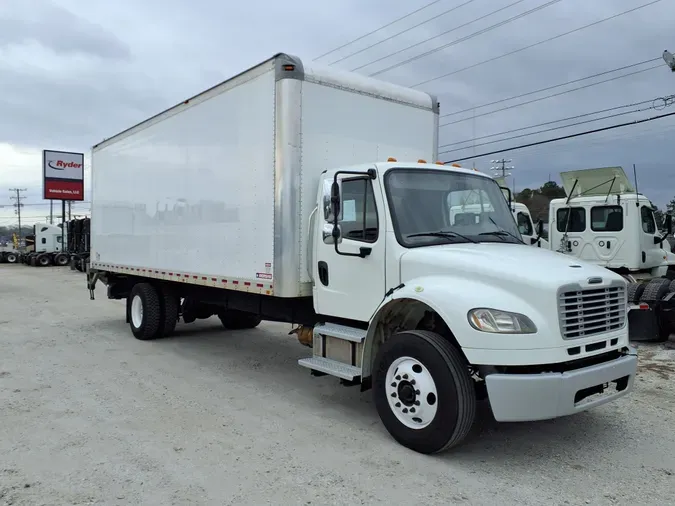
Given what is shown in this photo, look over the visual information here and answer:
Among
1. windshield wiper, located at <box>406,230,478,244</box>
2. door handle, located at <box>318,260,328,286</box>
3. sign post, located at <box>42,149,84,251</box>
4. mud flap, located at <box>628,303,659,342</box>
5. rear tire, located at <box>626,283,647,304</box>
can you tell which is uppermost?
sign post, located at <box>42,149,84,251</box>

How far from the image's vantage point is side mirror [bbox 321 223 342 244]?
525cm

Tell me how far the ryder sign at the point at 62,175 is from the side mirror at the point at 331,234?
144ft

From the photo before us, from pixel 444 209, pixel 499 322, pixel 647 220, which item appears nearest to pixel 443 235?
pixel 444 209

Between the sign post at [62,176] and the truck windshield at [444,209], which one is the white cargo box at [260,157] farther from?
the sign post at [62,176]

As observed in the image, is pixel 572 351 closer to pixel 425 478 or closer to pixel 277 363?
pixel 425 478

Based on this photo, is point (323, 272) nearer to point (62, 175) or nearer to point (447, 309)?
point (447, 309)

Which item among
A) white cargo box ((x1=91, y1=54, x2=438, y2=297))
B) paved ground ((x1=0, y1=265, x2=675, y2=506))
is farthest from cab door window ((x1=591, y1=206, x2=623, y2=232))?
white cargo box ((x1=91, y1=54, x2=438, y2=297))

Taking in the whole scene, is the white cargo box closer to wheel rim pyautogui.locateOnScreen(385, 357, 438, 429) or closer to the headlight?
wheel rim pyautogui.locateOnScreen(385, 357, 438, 429)

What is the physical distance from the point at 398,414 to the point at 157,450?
6.64 ft

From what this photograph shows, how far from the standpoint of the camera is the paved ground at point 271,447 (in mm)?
3881

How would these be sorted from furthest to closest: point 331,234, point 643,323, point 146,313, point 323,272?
point 146,313, point 643,323, point 323,272, point 331,234

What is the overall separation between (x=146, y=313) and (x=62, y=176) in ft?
131

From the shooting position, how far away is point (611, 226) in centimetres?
1136

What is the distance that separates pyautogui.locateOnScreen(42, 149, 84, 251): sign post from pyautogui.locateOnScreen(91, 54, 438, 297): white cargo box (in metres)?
39.2
